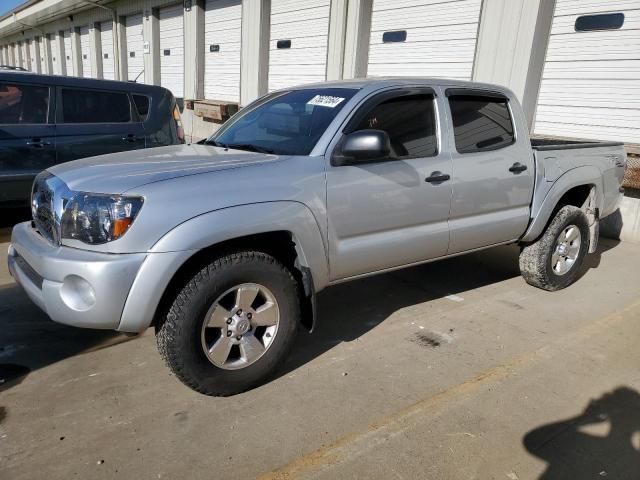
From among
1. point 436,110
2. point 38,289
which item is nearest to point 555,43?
point 436,110

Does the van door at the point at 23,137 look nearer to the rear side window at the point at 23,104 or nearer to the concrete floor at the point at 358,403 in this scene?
the rear side window at the point at 23,104

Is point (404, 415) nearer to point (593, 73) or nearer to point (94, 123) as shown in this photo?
point (94, 123)

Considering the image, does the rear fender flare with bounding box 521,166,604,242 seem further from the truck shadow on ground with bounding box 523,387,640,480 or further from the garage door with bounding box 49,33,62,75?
the garage door with bounding box 49,33,62,75

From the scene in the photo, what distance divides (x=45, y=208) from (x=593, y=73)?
7027 mm

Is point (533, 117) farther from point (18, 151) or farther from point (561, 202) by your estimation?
point (18, 151)

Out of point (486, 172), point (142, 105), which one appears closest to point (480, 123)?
point (486, 172)

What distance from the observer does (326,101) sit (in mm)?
3490

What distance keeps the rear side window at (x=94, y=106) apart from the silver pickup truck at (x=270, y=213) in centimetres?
266

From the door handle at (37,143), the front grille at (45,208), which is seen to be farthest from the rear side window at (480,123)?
the door handle at (37,143)

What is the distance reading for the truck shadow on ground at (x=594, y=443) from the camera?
7.98 ft

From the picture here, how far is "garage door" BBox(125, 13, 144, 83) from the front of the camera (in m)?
18.2

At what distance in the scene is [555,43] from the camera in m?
7.33

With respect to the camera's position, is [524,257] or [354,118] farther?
[524,257]

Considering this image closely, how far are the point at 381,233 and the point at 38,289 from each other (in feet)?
6.76
